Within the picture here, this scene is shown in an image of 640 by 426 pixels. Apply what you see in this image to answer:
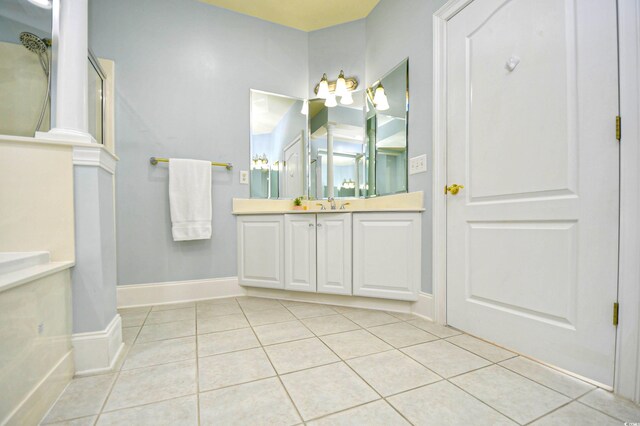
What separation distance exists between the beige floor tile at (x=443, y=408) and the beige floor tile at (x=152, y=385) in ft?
2.58

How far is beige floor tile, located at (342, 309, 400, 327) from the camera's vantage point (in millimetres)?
1747

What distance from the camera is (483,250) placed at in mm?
1488

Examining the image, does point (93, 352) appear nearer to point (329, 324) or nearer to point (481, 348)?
point (329, 324)

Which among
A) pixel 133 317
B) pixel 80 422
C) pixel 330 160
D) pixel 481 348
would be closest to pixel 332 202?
pixel 330 160

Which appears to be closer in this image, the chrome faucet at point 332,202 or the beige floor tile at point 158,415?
the beige floor tile at point 158,415

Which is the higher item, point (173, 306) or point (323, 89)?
point (323, 89)

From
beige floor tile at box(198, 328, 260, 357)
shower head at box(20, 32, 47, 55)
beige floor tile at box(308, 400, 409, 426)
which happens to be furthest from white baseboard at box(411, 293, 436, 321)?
shower head at box(20, 32, 47, 55)

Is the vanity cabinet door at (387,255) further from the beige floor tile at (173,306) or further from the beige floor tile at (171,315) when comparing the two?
the beige floor tile at (173,306)

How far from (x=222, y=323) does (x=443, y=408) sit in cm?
134

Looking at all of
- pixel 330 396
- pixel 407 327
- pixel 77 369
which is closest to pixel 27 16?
pixel 77 369

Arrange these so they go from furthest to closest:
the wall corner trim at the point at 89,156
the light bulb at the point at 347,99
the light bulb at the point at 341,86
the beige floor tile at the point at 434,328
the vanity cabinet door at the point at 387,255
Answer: the light bulb at the point at 347,99 → the light bulb at the point at 341,86 → the vanity cabinet door at the point at 387,255 → the beige floor tile at the point at 434,328 → the wall corner trim at the point at 89,156

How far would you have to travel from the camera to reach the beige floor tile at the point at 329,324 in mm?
1630

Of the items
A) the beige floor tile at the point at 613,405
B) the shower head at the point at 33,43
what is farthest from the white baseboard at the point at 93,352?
the shower head at the point at 33,43

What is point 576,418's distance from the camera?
0.88 meters
